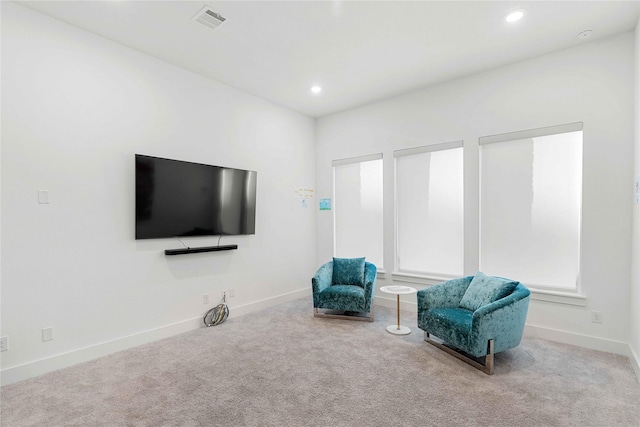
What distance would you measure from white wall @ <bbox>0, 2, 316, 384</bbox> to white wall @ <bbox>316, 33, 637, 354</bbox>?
3148 mm

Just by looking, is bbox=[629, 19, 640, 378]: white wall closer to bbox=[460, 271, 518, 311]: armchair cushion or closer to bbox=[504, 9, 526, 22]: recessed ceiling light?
bbox=[460, 271, 518, 311]: armchair cushion

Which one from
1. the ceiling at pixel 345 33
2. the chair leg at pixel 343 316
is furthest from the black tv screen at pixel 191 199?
the chair leg at pixel 343 316

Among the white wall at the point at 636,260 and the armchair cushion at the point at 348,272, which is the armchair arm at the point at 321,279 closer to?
the armchair cushion at the point at 348,272

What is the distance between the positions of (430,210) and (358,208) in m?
1.25

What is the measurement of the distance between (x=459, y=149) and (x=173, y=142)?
12.2 ft

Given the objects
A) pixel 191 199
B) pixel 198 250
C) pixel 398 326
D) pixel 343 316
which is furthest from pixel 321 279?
pixel 191 199

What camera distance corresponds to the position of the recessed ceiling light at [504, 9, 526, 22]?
2.81m

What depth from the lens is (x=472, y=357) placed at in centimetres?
305

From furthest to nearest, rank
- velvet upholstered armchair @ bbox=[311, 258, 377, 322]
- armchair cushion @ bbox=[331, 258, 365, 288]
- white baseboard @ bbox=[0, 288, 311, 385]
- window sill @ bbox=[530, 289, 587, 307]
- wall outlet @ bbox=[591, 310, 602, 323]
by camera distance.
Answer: armchair cushion @ bbox=[331, 258, 365, 288] → velvet upholstered armchair @ bbox=[311, 258, 377, 322] → window sill @ bbox=[530, 289, 587, 307] → wall outlet @ bbox=[591, 310, 602, 323] → white baseboard @ bbox=[0, 288, 311, 385]

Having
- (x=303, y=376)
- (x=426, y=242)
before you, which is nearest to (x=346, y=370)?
(x=303, y=376)

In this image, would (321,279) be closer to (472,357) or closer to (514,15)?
(472,357)

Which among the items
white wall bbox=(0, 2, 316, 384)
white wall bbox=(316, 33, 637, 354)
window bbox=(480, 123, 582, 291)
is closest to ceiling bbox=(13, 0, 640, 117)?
white wall bbox=(316, 33, 637, 354)

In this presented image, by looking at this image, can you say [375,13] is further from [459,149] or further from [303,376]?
[303,376]

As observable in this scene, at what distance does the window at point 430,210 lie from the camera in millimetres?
4285
